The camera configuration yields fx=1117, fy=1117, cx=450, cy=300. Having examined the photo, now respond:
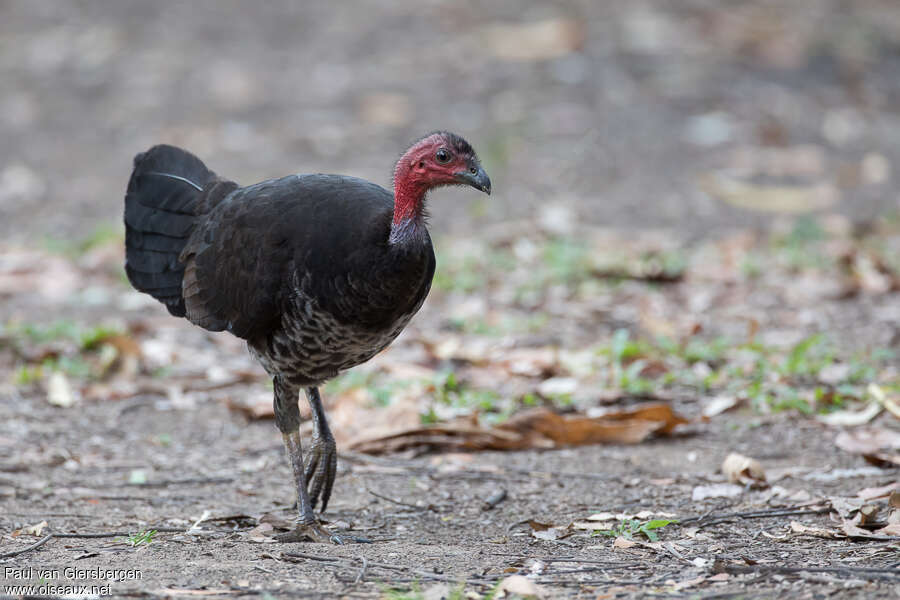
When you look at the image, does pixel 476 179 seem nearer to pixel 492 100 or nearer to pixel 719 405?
pixel 719 405

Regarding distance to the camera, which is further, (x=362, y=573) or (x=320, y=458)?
(x=320, y=458)

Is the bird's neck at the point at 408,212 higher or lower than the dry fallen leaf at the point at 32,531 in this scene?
higher

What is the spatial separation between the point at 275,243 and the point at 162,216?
1.05m

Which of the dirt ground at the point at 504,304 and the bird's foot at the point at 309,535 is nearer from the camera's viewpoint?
the dirt ground at the point at 504,304

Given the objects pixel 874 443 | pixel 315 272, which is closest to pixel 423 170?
pixel 315 272

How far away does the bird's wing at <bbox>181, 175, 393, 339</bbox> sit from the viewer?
4.36 meters

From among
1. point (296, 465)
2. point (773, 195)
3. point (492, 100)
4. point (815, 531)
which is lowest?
point (815, 531)

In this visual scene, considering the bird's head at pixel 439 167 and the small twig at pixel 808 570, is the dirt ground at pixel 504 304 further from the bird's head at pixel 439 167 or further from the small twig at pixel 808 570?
the bird's head at pixel 439 167

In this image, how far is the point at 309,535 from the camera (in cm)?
448

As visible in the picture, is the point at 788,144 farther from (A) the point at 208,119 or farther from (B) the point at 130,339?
(B) the point at 130,339

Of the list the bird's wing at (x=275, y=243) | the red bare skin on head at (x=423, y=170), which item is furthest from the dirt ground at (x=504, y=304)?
the red bare skin on head at (x=423, y=170)

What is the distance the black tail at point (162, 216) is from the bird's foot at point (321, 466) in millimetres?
939

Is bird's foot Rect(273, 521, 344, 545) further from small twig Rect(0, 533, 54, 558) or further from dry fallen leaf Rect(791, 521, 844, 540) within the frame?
dry fallen leaf Rect(791, 521, 844, 540)

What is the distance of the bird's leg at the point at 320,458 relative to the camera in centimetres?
493
